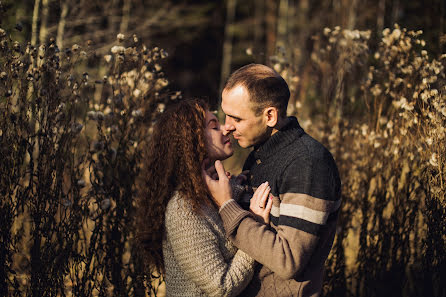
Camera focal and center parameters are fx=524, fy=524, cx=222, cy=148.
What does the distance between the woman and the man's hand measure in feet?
0.14

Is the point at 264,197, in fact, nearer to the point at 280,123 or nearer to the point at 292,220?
the point at 292,220

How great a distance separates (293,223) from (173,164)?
2.22 feet

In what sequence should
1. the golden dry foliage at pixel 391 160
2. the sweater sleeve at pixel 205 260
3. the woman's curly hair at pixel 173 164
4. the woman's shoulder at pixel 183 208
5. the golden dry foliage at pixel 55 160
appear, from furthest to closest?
the golden dry foliage at pixel 391 160, the golden dry foliage at pixel 55 160, the woman's curly hair at pixel 173 164, the woman's shoulder at pixel 183 208, the sweater sleeve at pixel 205 260

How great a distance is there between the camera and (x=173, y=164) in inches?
101

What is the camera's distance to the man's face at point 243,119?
2.57 m

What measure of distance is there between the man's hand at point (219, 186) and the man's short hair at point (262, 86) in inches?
13.6

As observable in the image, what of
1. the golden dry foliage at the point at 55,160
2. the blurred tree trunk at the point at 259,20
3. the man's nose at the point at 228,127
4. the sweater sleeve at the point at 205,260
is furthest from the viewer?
the blurred tree trunk at the point at 259,20

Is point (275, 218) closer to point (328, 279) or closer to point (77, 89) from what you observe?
point (77, 89)

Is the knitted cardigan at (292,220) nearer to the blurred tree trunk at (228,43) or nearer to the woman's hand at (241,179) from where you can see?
the woman's hand at (241,179)

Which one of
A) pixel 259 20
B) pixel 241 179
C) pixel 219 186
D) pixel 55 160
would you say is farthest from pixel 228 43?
pixel 219 186

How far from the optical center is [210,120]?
2.67 metres

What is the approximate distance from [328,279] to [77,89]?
2679mm

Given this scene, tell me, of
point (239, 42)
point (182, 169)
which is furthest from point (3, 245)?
point (239, 42)

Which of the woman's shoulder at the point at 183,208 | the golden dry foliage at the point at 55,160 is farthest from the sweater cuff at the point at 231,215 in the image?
the golden dry foliage at the point at 55,160
